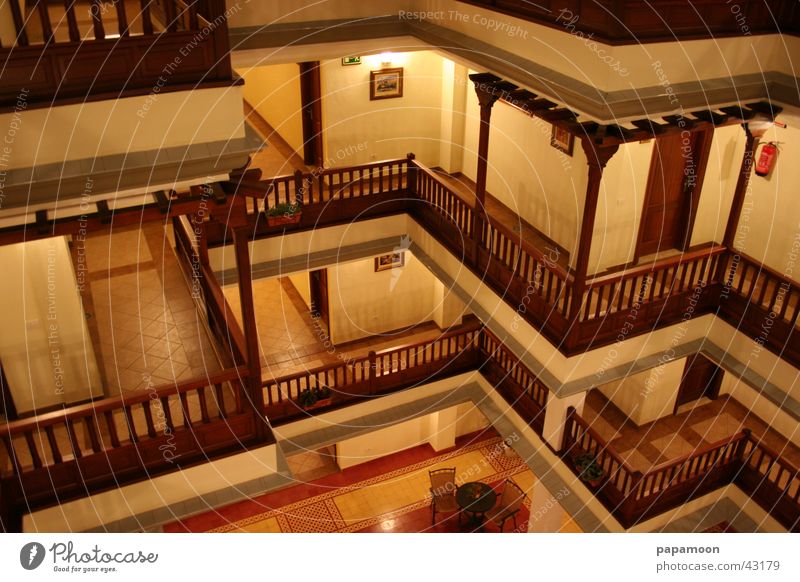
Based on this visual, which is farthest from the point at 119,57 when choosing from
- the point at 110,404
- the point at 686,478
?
the point at 686,478

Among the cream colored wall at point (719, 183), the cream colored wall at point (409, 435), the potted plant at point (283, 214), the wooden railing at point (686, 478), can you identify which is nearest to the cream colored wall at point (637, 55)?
the cream colored wall at point (719, 183)

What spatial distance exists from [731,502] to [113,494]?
26.5 feet

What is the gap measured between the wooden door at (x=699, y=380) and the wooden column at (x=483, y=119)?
460 cm

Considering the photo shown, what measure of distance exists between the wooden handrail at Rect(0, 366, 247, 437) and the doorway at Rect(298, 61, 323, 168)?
6600 mm

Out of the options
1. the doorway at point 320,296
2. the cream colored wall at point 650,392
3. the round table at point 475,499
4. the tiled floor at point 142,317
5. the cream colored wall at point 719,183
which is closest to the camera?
the tiled floor at point 142,317

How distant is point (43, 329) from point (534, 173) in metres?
7.48

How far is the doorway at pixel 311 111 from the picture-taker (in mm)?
12680

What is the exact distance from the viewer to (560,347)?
8.55 m

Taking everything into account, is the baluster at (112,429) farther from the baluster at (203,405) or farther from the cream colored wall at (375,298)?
the cream colored wall at (375,298)

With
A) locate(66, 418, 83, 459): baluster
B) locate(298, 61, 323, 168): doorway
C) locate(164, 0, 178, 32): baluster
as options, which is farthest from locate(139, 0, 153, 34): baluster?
locate(298, 61, 323, 168): doorway

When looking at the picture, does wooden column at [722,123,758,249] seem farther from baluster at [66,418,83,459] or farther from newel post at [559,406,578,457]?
baluster at [66,418,83,459]

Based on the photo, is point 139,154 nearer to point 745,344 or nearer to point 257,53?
point 257,53

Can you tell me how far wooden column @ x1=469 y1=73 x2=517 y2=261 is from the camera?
8695mm
